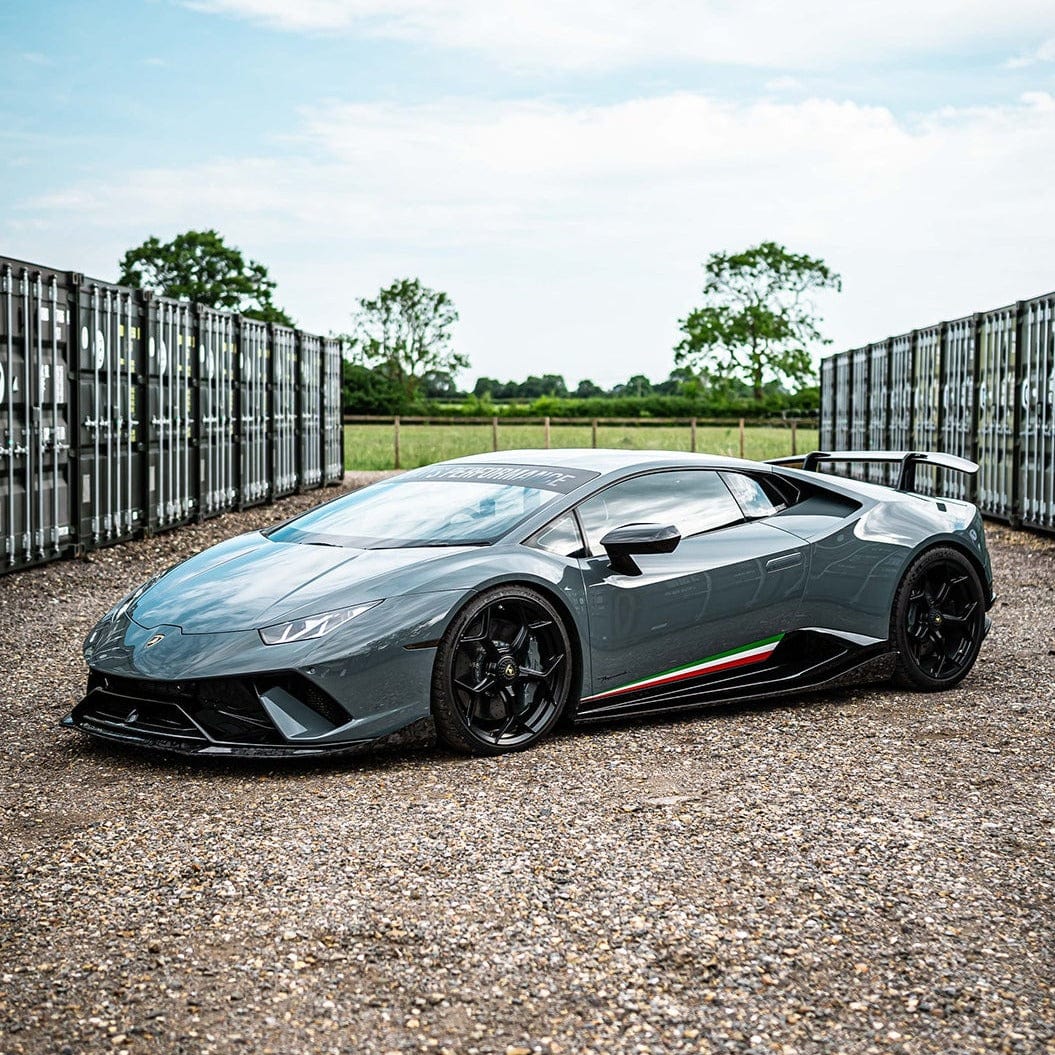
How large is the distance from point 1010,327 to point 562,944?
16052mm

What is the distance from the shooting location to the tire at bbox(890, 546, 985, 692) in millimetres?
7055

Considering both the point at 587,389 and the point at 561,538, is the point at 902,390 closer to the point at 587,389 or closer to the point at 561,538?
the point at 561,538

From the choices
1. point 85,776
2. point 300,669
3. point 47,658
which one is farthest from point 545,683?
point 47,658

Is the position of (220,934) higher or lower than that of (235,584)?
lower

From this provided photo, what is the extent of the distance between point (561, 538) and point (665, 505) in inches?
26.2

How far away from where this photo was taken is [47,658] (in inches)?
325

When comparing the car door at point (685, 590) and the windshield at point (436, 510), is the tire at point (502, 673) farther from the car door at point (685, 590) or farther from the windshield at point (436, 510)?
the windshield at point (436, 510)

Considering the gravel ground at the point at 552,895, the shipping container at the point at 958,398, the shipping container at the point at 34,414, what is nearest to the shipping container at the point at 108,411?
the shipping container at the point at 34,414

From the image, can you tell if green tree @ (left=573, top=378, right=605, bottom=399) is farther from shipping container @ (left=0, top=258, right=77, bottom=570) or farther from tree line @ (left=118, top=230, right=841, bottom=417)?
shipping container @ (left=0, top=258, right=77, bottom=570)

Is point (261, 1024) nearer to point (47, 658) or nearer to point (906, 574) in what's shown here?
point (906, 574)

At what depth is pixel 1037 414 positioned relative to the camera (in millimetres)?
16766

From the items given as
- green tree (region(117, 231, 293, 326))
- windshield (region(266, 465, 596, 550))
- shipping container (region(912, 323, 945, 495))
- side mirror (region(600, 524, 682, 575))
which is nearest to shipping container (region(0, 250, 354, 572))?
windshield (region(266, 465, 596, 550))

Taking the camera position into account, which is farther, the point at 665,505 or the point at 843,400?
the point at 843,400

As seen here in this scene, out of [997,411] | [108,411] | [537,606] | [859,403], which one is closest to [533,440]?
[859,403]
